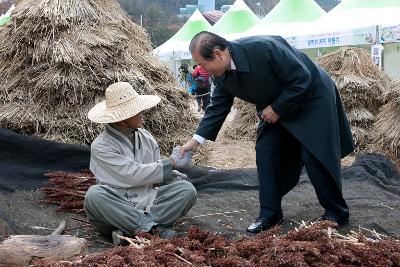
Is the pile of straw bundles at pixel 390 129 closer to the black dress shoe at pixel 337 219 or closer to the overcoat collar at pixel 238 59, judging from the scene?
the black dress shoe at pixel 337 219

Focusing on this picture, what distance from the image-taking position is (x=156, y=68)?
7449 millimetres

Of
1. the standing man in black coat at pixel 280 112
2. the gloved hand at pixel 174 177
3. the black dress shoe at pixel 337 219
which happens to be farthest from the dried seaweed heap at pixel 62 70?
the black dress shoe at pixel 337 219

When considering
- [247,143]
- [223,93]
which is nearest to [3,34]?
[223,93]

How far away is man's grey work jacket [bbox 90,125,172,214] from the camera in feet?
12.5

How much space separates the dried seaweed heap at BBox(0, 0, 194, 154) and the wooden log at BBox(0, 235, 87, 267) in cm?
361

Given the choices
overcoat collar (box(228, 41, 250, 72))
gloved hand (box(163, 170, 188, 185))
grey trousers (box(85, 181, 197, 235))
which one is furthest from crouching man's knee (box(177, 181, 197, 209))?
overcoat collar (box(228, 41, 250, 72))

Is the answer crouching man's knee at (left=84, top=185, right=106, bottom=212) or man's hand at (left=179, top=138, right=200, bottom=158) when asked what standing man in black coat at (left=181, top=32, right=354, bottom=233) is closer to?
man's hand at (left=179, top=138, right=200, bottom=158)

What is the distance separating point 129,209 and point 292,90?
132 cm

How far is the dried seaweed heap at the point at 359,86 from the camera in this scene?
9945mm

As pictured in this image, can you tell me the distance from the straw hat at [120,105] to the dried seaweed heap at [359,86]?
651 centimetres

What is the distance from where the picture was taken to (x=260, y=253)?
2586 millimetres

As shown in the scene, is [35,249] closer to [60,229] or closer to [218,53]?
[60,229]

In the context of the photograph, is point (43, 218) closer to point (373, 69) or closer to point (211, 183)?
point (211, 183)

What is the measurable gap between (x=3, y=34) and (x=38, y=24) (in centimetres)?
78
